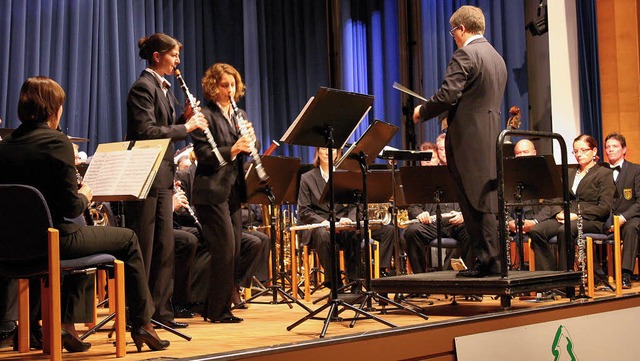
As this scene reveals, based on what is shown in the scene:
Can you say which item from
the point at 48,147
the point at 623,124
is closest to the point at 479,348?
the point at 48,147

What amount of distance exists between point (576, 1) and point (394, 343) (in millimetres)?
5976

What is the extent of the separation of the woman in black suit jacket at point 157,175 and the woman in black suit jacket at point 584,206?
306 cm

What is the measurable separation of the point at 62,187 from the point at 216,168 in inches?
53.5

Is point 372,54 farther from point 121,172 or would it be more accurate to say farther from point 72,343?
point 72,343

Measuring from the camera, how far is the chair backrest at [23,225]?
3.13m

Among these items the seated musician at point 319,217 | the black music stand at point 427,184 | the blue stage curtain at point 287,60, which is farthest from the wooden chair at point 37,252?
the blue stage curtain at point 287,60

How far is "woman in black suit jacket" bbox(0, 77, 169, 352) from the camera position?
3291mm

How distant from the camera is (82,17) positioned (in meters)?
7.55

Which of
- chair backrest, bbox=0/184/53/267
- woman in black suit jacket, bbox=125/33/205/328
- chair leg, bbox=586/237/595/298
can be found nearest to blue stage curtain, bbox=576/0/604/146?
chair leg, bbox=586/237/595/298

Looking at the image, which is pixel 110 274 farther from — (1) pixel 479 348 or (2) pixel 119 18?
(2) pixel 119 18

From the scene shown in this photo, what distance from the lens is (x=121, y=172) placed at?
Answer: 3.49 meters

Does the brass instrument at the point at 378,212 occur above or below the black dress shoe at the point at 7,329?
above

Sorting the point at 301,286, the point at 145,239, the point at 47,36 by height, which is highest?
the point at 47,36

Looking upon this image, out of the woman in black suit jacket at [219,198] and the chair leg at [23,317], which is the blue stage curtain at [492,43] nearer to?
the woman in black suit jacket at [219,198]
